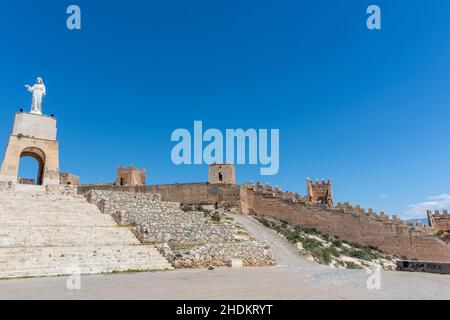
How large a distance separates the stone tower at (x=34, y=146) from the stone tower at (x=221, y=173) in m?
18.8

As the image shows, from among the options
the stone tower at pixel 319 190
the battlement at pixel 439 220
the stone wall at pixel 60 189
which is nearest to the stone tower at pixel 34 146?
the stone wall at pixel 60 189

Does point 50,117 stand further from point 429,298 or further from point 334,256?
point 429,298

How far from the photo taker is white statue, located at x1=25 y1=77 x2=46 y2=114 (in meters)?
24.8

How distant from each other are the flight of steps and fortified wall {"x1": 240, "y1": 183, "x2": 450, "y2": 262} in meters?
19.8

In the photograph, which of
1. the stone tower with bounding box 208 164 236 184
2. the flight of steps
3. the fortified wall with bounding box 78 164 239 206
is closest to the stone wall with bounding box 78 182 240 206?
the fortified wall with bounding box 78 164 239 206

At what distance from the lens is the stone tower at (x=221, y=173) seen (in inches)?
1566

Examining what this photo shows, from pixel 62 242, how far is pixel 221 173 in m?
27.4

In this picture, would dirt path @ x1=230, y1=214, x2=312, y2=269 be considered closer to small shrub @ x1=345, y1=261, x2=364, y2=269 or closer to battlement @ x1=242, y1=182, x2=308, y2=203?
small shrub @ x1=345, y1=261, x2=364, y2=269

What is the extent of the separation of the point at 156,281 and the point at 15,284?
11.5 feet

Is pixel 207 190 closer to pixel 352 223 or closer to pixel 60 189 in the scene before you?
pixel 352 223

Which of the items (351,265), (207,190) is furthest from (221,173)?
(351,265)

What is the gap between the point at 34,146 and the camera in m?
23.8

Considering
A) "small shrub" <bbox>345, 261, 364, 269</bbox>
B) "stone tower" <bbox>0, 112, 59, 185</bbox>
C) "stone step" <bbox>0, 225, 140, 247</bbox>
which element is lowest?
"small shrub" <bbox>345, 261, 364, 269</bbox>

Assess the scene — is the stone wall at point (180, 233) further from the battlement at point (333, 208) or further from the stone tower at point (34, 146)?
the battlement at point (333, 208)
